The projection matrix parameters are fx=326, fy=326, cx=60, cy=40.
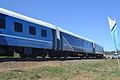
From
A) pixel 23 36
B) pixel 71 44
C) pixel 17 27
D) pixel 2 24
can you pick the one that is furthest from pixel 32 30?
pixel 71 44

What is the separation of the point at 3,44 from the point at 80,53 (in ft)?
80.1

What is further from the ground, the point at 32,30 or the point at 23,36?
the point at 32,30

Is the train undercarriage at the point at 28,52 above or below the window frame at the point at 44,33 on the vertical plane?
below

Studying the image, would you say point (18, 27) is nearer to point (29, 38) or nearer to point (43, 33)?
point (29, 38)

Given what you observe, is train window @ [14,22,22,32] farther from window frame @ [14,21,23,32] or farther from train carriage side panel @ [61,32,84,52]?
train carriage side panel @ [61,32,84,52]

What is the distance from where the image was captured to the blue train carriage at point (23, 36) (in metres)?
19.5

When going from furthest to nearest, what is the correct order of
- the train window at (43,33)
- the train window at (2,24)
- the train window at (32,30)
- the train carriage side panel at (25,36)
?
the train window at (43,33) < the train window at (32,30) < the train carriage side panel at (25,36) < the train window at (2,24)

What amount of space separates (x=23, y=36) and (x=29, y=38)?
1098 mm

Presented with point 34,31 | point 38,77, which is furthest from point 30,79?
point 34,31

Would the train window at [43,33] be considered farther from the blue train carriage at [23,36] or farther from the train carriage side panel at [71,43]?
the train carriage side panel at [71,43]

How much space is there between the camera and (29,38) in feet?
75.5

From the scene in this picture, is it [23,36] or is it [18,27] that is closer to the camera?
[18,27]

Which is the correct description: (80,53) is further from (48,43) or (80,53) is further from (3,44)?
(3,44)

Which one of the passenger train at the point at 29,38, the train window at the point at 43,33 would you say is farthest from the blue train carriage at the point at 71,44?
the train window at the point at 43,33
